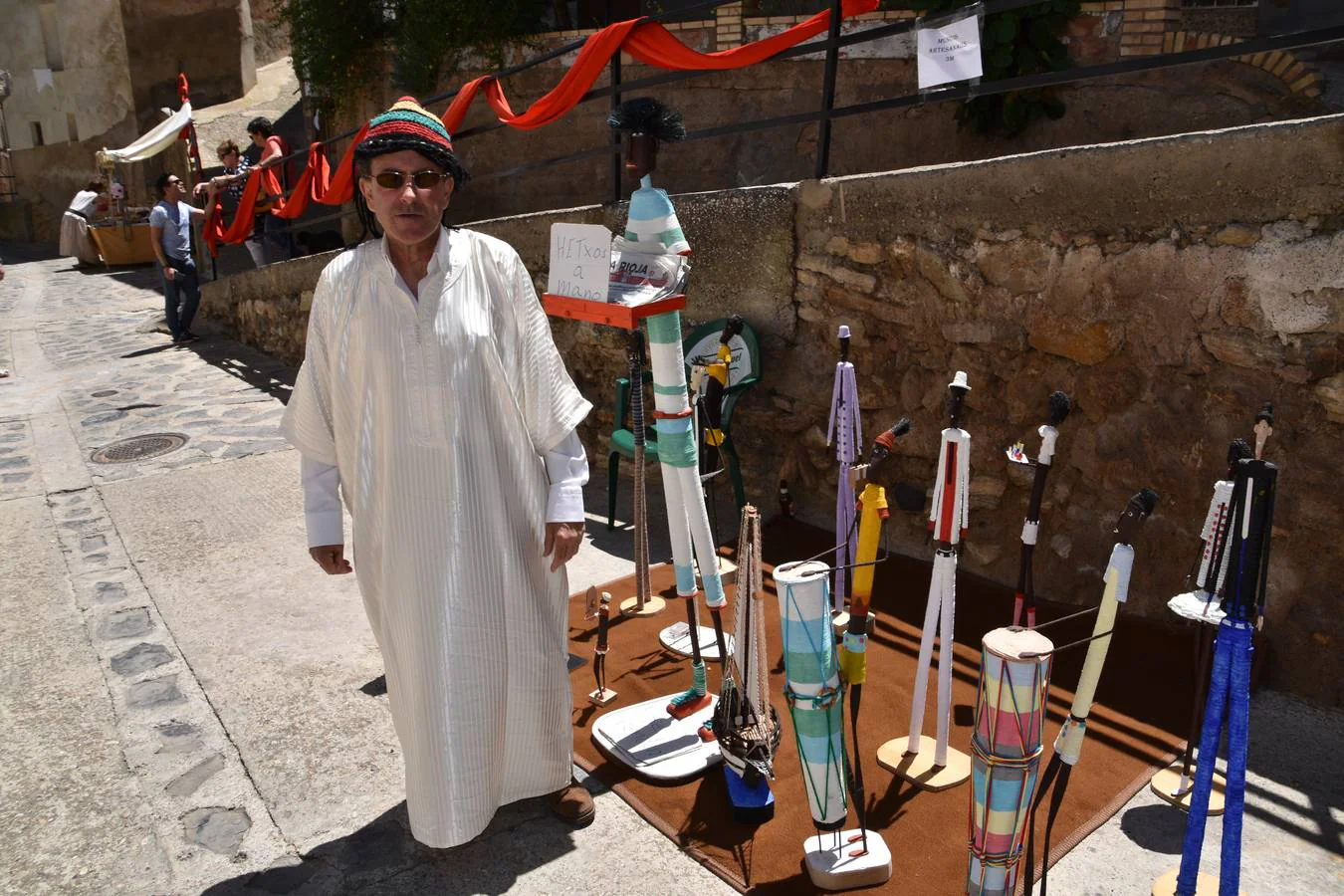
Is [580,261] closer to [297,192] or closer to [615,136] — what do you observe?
[615,136]

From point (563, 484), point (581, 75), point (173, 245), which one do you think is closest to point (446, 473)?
point (563, 484)

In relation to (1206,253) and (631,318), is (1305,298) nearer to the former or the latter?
(1206,253)

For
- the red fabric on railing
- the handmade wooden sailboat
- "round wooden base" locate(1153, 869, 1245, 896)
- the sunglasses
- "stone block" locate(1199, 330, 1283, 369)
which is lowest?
"round wooden base" locate(1153, 869, 1245, 896)

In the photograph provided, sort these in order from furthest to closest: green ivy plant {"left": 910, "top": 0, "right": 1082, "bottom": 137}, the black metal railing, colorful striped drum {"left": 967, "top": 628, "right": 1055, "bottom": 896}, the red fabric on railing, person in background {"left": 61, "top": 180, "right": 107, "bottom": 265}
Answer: person in background {"left": 61, "top": 180, "right": 107, "bottom": 265}
green ivy plant {"left": 910, "top": 0, "right": 1082, "bottom": 137}
the red fabric on railing
the black metal railing
colorful striped drum {"left": 967, "top": 628, "right": 1055, "bottom": 896}

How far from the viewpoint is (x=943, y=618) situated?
8.57 ft

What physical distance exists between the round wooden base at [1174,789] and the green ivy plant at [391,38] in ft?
30.0

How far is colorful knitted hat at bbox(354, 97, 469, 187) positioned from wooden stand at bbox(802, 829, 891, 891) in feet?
6.25

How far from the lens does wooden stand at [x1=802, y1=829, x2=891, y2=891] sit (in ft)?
7.55

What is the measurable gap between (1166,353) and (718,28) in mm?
6161

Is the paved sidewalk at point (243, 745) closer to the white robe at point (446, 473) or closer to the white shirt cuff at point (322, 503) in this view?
the white robe at point (446, 473)

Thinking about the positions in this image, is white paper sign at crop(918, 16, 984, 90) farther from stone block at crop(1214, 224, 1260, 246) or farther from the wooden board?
the wooden board

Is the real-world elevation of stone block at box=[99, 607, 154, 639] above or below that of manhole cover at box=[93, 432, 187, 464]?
below

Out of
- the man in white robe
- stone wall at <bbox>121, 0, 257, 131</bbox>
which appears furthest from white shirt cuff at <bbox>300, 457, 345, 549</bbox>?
stone wall at <bbox>121, 0, 257, 131</bbox>

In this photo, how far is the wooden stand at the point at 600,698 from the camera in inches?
127
